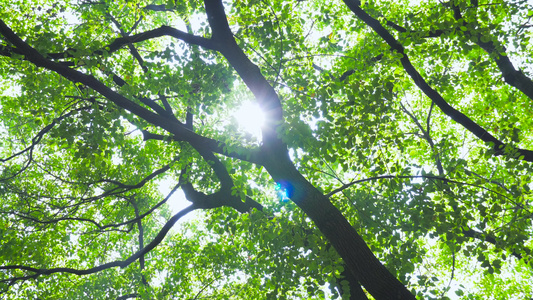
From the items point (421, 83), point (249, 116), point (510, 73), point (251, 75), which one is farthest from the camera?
point (249, 116)

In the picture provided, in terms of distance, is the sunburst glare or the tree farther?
the sunburst glare

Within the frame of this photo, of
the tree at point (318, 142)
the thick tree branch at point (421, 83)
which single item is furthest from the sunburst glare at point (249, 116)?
the thick tree branch at point (421, 83)

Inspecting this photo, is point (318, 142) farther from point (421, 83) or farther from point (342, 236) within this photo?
point (421, 83)

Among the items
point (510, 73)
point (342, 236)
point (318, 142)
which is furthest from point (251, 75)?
point (510, 73)

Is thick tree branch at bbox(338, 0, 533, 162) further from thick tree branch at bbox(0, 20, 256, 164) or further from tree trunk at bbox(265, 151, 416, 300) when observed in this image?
thick tree branch at bbox(0, 20, 256, 164)

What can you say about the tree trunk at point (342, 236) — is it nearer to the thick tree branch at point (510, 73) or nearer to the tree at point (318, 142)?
the tree at point (318, 142)

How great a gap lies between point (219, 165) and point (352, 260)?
4012mm

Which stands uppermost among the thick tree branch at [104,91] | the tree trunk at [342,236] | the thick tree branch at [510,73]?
the thick tree branch at [104,91]

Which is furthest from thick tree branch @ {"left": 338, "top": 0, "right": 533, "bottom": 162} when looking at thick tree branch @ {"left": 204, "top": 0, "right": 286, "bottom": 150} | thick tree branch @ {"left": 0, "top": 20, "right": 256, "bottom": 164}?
thick tree branch @ {"left": 0, "top": 20, "right": 256, "bottom": 164}

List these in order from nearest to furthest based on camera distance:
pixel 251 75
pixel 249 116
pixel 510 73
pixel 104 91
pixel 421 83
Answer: pixel 104 91 → pixel 251 75 → pixel 421 83 → pixel 510 73 → pixel 249 116

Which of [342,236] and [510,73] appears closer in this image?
[342,236]

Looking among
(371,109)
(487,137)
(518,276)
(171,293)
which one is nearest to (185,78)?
(371,109)

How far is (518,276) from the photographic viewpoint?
15.8 meters

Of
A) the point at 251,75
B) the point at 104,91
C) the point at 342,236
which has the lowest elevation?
the point at 342,236
